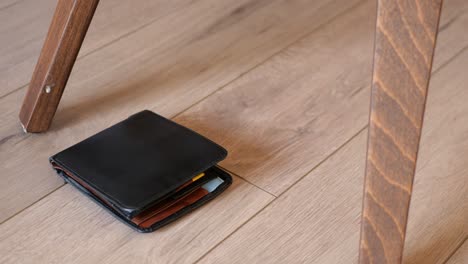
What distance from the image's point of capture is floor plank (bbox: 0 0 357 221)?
123 cm

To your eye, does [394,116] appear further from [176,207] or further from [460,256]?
[176,207]

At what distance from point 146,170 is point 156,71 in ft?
1.27

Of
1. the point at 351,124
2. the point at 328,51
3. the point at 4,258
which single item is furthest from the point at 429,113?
the point at 4,258

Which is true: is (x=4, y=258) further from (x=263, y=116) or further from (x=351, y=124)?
(x=351, y=124)

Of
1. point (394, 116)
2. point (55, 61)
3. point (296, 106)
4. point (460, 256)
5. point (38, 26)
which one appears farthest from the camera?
point (38, 26)

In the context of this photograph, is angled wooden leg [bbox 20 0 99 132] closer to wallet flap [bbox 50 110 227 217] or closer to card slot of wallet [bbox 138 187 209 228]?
wallet flap [bbox 50 110 227 217]

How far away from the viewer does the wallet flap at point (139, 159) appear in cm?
106

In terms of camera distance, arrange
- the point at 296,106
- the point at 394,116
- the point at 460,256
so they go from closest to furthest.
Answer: the point at 394,116
the point at 460,256
the point at 296,106

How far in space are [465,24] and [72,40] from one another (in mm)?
837

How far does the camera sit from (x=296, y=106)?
1.33m

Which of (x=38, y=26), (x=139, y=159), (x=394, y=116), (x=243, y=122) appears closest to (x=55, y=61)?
(x=139, y=159)

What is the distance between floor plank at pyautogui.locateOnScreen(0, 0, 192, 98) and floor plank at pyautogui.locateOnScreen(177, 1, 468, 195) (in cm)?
33

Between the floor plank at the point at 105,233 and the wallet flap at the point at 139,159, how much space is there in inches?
1.8

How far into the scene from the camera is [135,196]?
105cm
